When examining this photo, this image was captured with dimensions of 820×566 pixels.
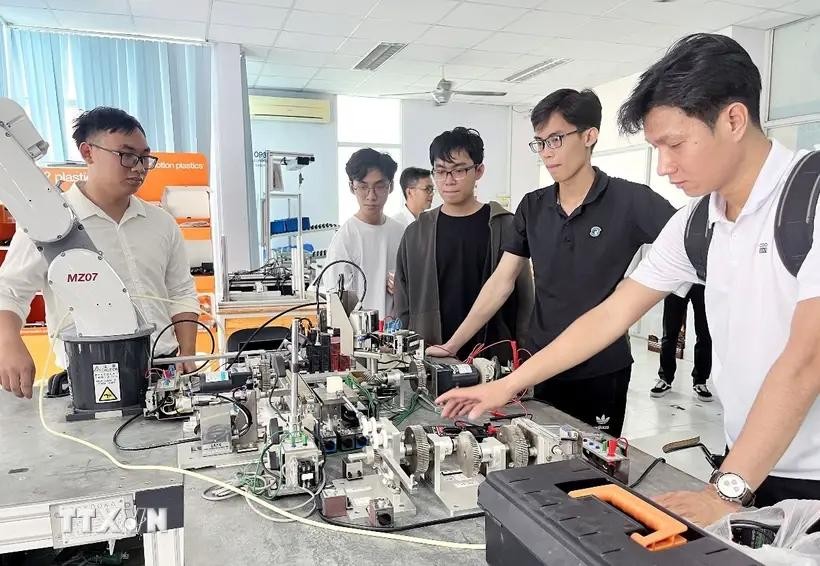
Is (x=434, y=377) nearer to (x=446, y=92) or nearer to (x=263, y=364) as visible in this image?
(x=263, y=364)

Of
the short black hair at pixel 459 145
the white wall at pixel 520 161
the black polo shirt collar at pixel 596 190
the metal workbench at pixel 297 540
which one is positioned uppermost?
the white wall at pixel 520 161

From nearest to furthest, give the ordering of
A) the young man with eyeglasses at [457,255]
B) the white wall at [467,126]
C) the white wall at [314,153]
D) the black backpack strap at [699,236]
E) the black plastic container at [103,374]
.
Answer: the black backpack strap at [699,236] → the black plastic container at [103,374] → the young man with eyeglasses at [457,255] → the white wall at [314,153] → the white wall at [467,126]

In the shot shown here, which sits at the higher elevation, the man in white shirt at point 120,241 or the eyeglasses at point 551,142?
the eyeglasses at point 551,142

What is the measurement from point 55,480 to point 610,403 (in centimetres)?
149

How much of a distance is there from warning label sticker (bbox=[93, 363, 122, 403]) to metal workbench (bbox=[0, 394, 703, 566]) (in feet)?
0.36

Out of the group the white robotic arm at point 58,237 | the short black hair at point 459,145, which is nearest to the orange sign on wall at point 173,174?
the short black hair at point 459,145

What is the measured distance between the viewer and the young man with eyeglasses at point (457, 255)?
2.18 m

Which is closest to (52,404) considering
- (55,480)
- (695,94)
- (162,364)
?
(162,364)

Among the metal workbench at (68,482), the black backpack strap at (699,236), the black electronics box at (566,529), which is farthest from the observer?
the black backpack strap at (699,236)

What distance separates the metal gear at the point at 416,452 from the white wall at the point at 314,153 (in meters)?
6.02

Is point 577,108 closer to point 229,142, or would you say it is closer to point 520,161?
point 229,142

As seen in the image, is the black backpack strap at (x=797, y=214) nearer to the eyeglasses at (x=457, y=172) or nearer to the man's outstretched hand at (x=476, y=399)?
the man's outstretched hand at (x=476, y=399)

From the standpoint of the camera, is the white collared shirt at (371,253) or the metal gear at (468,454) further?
the white collared shirt at (371,253)

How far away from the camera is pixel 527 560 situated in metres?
0.68
